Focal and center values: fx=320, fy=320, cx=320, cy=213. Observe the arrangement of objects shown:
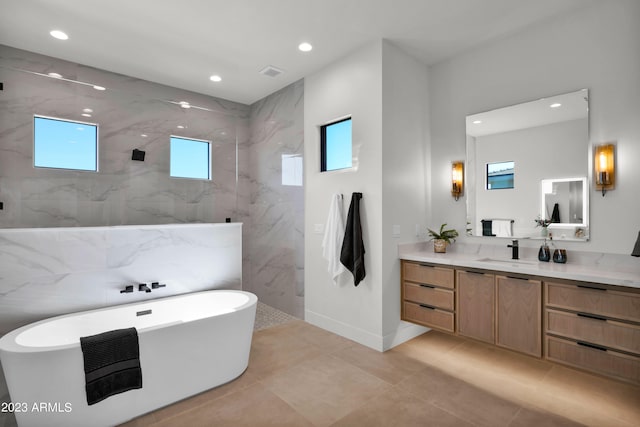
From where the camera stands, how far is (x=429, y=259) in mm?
3014

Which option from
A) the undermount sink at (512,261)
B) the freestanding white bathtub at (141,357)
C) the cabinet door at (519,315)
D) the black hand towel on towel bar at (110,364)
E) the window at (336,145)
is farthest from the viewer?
the window at (336,145)

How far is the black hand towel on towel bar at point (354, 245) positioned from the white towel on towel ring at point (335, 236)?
124 millimetres

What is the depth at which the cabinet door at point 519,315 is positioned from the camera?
238cm

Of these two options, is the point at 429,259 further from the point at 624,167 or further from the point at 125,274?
the point at 125,274

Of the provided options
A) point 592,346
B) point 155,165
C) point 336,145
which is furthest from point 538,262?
point 155,165

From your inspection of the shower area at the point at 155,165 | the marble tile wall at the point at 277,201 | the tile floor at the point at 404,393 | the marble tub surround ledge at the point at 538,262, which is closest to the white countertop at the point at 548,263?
the marble tub surround ledge at the point at 538,262

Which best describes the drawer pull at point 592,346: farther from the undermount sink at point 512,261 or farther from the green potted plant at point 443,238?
the green potted plant at point 443,238

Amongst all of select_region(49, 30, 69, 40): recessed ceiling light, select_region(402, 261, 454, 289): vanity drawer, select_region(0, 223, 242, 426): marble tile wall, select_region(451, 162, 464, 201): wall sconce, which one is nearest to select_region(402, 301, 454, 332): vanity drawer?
select_region(402, 261, 454, 289): vanity drawer

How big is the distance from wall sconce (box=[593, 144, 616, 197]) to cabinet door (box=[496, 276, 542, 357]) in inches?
37.4

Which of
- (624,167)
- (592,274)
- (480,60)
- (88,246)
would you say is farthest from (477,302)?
(88,246)

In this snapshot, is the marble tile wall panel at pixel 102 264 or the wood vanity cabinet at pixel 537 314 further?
the marble tile wall panel at pixel 102 264

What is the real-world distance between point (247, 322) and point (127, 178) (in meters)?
1.85

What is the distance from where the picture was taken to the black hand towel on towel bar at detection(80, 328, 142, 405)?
1.92 metres

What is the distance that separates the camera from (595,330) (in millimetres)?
2119
